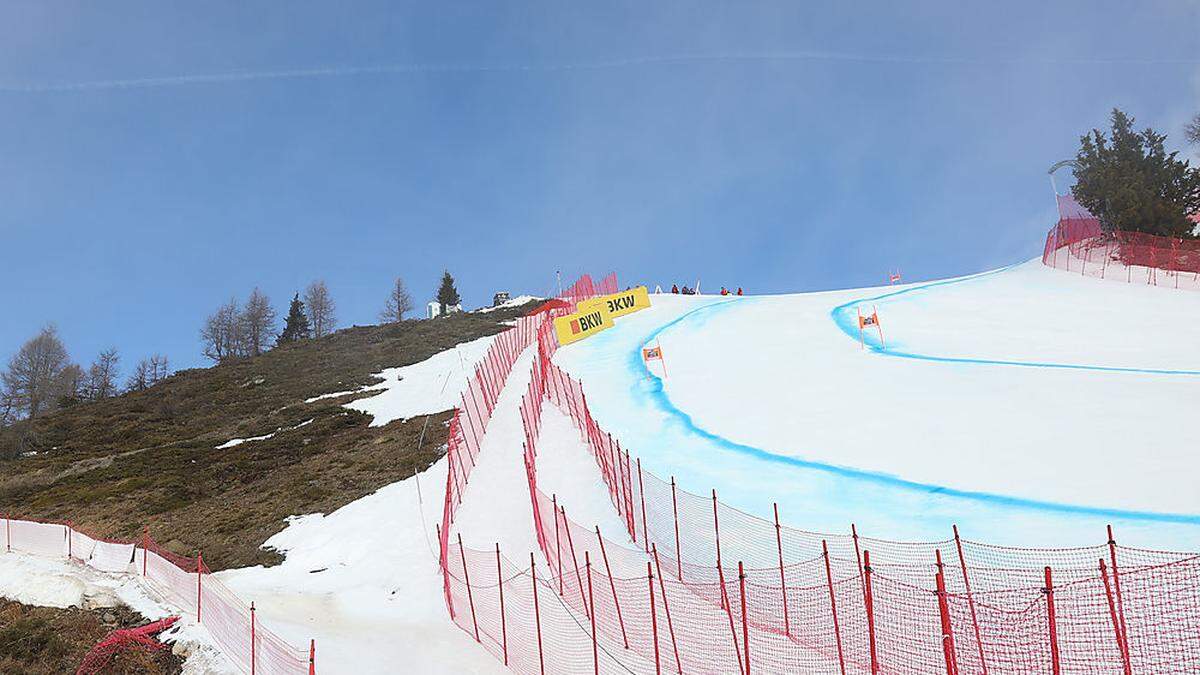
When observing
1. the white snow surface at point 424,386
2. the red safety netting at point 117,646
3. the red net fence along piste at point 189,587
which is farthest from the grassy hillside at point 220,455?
the red safety netting at point 117,646

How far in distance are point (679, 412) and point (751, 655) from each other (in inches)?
452

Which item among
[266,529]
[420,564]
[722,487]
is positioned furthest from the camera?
[266,529]

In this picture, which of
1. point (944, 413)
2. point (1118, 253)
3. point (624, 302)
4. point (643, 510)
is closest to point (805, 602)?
point (643, 510)

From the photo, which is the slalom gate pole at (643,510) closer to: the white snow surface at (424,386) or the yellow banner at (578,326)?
the white snow surface at (424,386)

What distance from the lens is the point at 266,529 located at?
20281mm

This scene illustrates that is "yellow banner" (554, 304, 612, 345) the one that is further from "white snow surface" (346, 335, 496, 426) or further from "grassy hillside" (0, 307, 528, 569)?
"grassy hillside" (0, 307, 528, 569)

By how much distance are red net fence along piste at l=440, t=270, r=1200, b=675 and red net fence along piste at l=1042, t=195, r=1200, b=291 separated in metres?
28.1

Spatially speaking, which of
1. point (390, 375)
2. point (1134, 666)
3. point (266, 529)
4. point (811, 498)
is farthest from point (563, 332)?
point (1134, 666)

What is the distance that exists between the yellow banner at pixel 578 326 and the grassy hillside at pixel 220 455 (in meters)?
7.53

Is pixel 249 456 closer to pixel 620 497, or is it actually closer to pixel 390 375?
pixel 390 375

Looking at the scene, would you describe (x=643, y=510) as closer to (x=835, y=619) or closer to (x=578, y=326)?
(x=835, y=619)

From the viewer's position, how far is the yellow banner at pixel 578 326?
110 feet

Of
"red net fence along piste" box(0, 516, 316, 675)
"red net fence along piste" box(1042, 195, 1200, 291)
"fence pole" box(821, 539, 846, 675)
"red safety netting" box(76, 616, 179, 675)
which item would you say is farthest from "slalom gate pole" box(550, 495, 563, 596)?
"red net fence along piste" box(1042, 195, 1200, 291)

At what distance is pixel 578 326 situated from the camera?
34125mm
